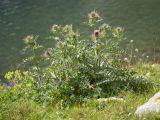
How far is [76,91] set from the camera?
27.1 feet

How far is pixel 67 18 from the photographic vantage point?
25.2 meters

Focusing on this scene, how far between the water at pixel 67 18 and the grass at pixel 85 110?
26.9 ft

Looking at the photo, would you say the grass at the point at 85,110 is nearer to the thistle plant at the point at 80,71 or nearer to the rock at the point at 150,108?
the rock at the point at 150,108

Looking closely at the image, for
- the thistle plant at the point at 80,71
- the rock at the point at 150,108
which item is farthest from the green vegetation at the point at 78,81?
the rock at the point at 150,108

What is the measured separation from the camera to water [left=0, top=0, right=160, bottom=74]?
1842 cm

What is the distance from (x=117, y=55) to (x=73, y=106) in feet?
5.99

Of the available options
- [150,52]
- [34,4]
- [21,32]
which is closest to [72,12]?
[21,32]

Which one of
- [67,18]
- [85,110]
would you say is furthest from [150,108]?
[67,18]

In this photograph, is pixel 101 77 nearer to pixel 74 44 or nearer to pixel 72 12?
pixel 74 44

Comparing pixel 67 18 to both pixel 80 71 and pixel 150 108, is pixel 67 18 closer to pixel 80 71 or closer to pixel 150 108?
pixel 80 71

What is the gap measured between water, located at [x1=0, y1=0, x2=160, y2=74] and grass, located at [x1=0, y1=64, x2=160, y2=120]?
26.9ft

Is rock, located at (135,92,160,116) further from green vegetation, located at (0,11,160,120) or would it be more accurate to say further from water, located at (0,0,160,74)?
water, located at (0,0,160,74)

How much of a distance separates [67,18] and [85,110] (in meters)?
18.4

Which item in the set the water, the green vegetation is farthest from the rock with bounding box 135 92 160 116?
the water
